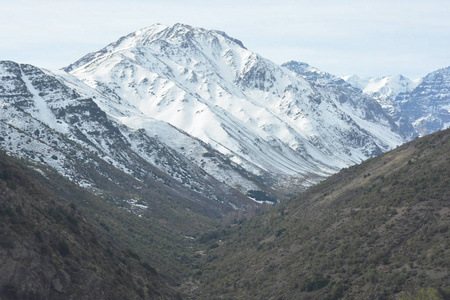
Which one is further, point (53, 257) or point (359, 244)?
point (359, 244)

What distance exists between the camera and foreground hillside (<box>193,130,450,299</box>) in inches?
2790

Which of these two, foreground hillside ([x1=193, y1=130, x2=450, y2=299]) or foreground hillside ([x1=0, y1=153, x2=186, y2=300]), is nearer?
foreground hillside ([x1=0, y1=153, x2=186, y2=300])

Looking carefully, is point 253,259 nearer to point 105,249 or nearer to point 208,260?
point 208,260

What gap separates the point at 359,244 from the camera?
84250mm

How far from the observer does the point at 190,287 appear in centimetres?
10262

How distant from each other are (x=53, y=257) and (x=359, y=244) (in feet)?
164

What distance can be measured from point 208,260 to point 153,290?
54038 millimetres

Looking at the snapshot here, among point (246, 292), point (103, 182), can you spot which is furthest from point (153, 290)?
point (103, 182)

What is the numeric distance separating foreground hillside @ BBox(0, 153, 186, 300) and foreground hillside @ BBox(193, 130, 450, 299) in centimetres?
2172

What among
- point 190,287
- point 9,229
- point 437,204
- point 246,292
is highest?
point 437,204

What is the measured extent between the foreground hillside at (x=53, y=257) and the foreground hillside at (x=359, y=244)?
2172cm

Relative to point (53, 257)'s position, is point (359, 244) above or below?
above

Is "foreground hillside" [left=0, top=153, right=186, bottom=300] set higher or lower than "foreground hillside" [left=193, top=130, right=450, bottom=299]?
lower

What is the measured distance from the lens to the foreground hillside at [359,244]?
233ft
